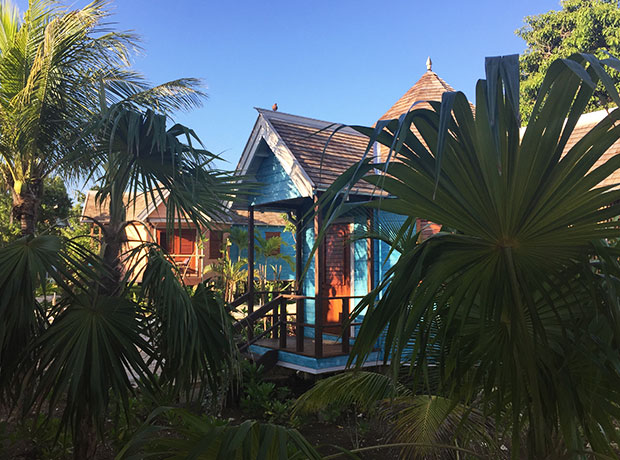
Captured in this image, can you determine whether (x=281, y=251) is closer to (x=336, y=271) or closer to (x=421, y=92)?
(x=336, y=271)

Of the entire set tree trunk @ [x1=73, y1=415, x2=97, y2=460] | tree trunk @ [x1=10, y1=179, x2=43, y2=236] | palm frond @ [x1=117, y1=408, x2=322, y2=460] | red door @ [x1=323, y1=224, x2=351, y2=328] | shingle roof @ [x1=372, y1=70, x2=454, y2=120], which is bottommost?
tree trunk @ [x1=73, y1=415, x2=97, y2=460]

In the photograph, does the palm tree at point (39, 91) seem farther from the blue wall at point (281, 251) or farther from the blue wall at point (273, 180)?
the blue wall at point (281, 251)

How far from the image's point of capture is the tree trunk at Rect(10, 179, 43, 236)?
683 centimetres

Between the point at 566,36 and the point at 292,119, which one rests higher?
the point at 566,36

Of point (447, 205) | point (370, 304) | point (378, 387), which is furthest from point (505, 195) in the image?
point (378, 387)

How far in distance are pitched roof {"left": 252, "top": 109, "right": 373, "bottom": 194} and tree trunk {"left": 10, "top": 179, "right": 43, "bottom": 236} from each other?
168 inches

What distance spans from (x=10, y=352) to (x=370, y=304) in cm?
335

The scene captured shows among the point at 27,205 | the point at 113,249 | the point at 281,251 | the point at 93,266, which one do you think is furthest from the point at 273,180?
the point at 281,251

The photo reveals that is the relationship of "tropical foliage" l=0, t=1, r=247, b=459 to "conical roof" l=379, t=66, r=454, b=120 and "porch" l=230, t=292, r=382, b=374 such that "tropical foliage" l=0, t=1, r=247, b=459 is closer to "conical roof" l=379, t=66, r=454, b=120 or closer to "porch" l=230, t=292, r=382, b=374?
"porch" l=230, t=292, r=382, b=374

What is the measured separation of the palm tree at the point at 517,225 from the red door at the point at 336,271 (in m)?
8.50

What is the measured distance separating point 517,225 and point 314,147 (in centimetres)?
831

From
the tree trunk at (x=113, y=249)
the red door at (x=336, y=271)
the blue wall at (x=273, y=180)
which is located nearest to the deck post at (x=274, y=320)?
the red door at (x=336, y=271)

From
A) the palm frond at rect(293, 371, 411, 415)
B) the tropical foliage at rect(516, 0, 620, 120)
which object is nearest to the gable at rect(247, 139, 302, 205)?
the palm frond at rect(293, 371, 411, 415)

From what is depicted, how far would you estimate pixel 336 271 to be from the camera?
450 inches
